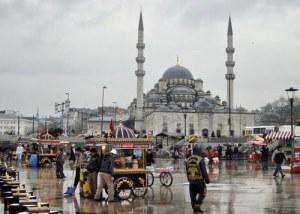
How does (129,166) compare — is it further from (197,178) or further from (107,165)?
(197,178)

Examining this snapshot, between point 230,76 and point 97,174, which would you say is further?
point 230,76

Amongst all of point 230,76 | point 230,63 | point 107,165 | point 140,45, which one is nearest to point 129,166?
point 107,165

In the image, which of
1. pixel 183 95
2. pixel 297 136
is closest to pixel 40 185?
pixel 297 136

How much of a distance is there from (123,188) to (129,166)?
29.8 inches

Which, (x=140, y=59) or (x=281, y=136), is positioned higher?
(x=140, y=59)

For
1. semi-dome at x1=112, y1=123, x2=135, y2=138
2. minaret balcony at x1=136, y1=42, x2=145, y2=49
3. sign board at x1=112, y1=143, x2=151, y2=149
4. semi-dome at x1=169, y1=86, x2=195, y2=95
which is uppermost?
minaret balcony at x1=136, y1=42, x2=145, y2=49

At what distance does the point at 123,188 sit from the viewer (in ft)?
44.8

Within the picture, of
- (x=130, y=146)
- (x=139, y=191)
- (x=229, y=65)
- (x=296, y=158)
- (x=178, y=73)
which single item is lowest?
(x=139, y=191)

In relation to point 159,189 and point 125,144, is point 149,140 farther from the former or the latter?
point 159,189

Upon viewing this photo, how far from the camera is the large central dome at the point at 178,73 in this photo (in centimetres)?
11000

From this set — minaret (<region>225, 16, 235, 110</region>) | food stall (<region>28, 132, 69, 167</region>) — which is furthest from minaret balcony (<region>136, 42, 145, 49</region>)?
food stall (<region>28, 132, 69, 167</region>)

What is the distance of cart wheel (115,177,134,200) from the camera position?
13.6 meters

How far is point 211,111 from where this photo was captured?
9619 centimetres

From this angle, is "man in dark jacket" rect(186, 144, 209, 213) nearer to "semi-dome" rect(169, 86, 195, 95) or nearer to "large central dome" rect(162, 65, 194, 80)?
"semi-dome" rect(169, 86, 195, 95)
